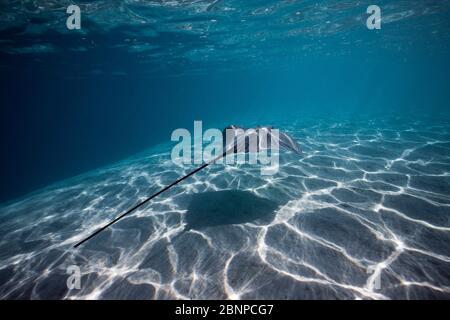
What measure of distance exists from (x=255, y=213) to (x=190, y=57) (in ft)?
108

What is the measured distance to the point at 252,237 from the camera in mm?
5840

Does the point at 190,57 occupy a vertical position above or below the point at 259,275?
above

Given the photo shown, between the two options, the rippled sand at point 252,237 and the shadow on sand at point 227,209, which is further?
the shadow on sand at point 227,209

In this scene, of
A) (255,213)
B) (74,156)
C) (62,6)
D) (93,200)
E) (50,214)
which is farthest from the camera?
(74,156)

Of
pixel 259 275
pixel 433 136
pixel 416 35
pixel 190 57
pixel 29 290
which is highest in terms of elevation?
pixel 416 35

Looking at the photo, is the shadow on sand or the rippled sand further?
the shadow on sand

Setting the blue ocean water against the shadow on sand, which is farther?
the shadow on sand

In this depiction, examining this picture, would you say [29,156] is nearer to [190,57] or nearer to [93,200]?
[190,57]

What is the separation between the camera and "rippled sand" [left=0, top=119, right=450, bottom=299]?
4.49 m

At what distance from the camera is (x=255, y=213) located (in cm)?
696

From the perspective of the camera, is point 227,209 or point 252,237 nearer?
point 252,237

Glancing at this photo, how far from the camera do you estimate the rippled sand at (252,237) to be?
449cm

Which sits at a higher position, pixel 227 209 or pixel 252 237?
pixel 227 209
